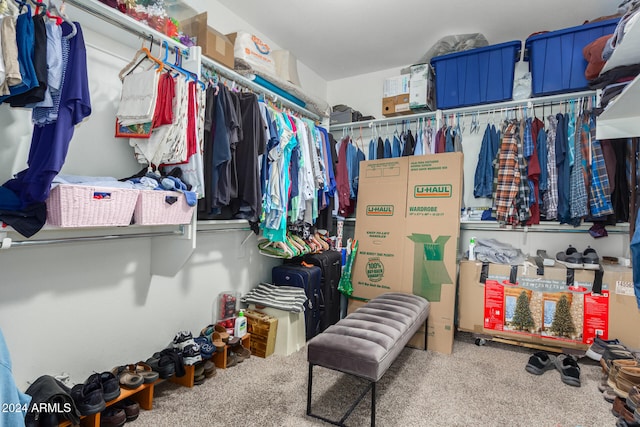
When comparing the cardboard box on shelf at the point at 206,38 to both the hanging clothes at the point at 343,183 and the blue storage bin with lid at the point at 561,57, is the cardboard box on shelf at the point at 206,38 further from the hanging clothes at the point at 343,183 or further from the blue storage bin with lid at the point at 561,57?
the blue storage bin with lid at the point at 561,57

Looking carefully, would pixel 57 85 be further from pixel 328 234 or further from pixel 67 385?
pixel 328 234

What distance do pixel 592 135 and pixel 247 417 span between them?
3.10 m

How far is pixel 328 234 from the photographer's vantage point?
11.1 ft

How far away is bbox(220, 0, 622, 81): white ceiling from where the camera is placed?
106 inches

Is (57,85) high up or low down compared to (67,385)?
up

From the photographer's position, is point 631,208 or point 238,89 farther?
point 238,89

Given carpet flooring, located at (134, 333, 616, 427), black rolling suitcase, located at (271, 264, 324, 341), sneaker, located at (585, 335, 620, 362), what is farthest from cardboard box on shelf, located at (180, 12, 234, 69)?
sneaker, located at (585, 335, 620, 362)

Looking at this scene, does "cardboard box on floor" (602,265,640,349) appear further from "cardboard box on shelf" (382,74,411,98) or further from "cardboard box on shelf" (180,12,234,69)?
"cardboard box on shelf" (180,12,234,69)

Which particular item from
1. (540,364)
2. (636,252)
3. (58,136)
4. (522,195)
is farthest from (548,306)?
(58,136)

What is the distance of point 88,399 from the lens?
151cm

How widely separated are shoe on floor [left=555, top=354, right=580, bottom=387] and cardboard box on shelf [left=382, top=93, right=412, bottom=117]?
241cm

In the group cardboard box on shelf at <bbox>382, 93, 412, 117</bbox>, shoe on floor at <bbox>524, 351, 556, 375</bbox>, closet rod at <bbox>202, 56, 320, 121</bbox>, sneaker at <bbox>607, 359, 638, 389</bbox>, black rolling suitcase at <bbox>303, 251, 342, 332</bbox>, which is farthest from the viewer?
cardboard box on shelf at <bbox>382, 93, 412, 117</bbox>

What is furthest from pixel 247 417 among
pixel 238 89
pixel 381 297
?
pixel 238 89

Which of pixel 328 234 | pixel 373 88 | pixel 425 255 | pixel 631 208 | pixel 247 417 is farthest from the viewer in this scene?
pixel 373 88
